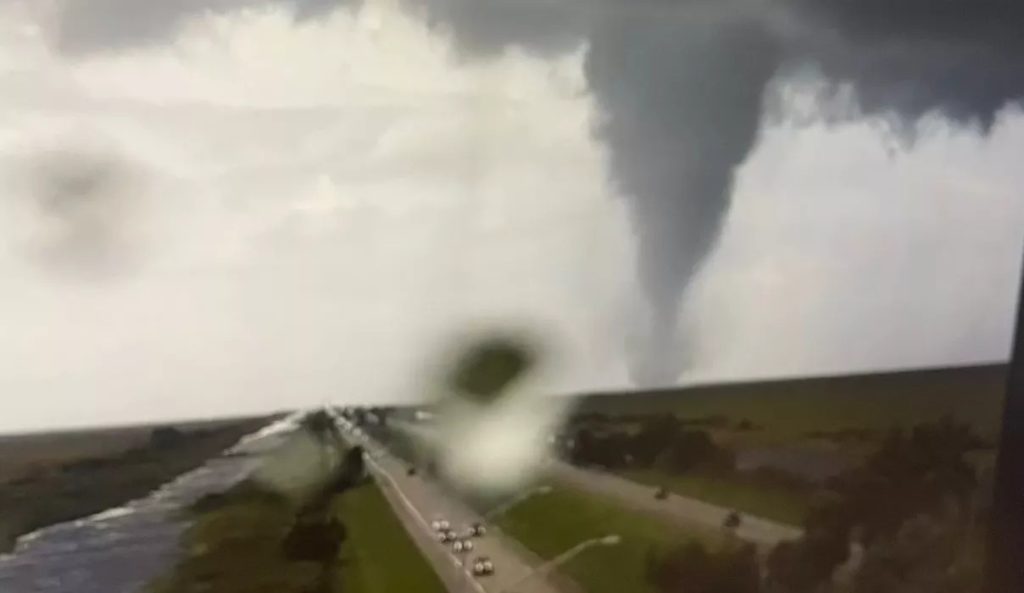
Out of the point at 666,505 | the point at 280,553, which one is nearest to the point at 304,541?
the point at 280,553

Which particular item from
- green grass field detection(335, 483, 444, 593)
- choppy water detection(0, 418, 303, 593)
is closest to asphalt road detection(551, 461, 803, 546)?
green grass field detection(335, 483, 444, 593)

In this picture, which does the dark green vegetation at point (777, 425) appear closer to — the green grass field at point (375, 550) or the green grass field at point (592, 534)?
the green grass field at point (592, 534)

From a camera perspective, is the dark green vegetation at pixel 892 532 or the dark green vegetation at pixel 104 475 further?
the dark green vegetation at pixel 892 532

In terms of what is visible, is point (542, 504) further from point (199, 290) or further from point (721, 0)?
point (721, 0)

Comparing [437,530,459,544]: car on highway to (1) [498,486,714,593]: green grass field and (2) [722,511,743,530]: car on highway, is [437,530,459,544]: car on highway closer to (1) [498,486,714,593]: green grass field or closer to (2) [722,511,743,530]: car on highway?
(1) [498,486,714,593]: green grass field

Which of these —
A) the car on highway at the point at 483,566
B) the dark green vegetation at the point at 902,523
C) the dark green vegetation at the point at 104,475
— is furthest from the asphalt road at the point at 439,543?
the dark green vegetation at the point at 902,523

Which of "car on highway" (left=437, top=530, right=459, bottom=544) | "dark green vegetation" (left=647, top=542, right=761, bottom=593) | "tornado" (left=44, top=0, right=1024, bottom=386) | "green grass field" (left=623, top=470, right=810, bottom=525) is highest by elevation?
"tornado" (left=44, top=0, right=1024, bottom=386)
